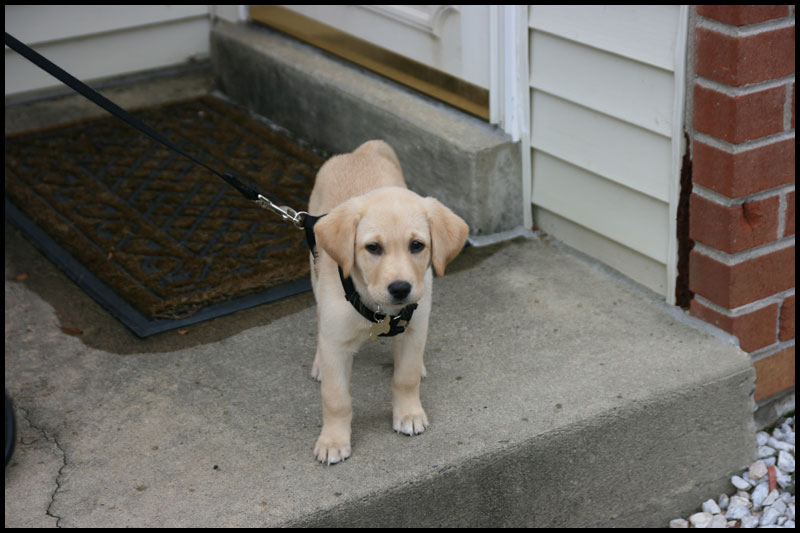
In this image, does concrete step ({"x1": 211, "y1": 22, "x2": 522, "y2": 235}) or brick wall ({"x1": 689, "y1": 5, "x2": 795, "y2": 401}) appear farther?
concrete step ({"x1": 211, "y1": 22, "x2": 522, "y2": 235})

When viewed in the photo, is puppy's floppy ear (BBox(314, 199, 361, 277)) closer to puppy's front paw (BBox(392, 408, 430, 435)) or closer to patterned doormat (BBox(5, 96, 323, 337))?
puppy's front paw (BBox(392, 408, 430, 435))

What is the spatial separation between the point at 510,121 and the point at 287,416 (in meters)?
1.75

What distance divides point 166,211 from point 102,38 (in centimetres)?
194

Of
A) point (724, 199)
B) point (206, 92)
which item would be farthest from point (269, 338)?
point (206, 92)

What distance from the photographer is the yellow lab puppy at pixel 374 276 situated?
267 centimetres

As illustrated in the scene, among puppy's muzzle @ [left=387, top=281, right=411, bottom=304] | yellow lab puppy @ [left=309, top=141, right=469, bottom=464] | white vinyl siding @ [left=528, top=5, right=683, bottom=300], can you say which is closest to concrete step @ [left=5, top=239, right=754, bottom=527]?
yellow lab puppy @ [left=309, top=141, right=469, bottom=464]

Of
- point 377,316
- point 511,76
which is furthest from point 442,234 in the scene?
point 511,76

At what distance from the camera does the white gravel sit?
11.4 ft

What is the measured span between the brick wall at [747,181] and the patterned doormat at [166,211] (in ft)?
5.54

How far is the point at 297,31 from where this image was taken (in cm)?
555

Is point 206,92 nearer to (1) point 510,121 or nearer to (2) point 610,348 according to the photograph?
(1) point 510,121

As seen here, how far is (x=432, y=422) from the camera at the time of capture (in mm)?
3166

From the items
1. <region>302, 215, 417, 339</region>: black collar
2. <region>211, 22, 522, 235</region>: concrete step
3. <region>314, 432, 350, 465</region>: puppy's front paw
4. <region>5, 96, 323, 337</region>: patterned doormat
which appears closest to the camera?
<region>302, 215, 417, 339</region>: black collar

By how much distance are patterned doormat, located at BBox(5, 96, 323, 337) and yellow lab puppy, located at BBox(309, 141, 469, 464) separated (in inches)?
36.7
